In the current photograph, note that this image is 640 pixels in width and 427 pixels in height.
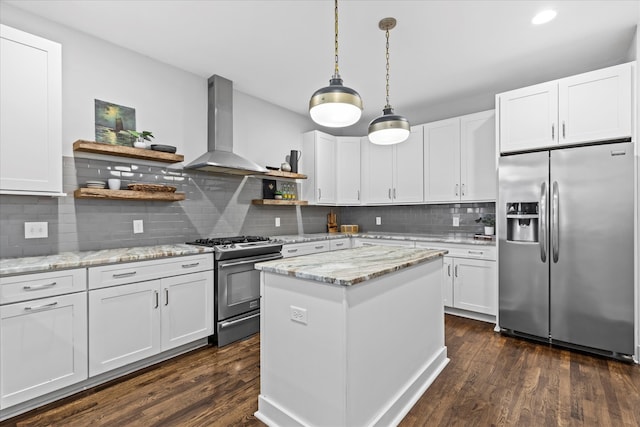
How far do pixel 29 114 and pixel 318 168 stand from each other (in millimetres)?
3146

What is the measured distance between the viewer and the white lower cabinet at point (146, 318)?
220 centimetres

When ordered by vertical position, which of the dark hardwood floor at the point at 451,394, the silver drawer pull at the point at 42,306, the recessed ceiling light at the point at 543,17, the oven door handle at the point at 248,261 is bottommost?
the dark hardwood floor at the point at 451,394

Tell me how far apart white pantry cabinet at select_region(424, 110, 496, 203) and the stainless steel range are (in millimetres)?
2345

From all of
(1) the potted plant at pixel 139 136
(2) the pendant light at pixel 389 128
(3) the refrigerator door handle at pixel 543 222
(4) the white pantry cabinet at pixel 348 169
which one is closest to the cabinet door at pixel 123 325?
(1) the potted plant at pixel 139 136

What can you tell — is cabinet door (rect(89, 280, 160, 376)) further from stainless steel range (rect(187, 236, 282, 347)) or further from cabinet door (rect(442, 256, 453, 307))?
cabinet door (rect(442, 256, 453, 307))

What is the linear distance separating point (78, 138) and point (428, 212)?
13.5ft

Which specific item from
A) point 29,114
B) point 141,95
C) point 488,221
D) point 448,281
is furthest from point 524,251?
point 29,114

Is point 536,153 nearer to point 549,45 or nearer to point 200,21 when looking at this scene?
point 549,45

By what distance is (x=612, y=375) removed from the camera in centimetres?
235

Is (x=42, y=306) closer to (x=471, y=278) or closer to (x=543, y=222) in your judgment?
(x=471, y=278)

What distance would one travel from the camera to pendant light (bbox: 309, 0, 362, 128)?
67.0 inches

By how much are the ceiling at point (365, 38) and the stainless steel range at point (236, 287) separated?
1839mm

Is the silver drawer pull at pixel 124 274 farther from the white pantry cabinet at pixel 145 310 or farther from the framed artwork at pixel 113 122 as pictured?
the framed artwork at pixel 113 122

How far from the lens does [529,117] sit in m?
3.03
